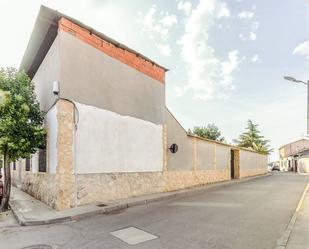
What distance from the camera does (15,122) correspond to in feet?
31.3

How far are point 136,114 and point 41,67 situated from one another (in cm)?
479

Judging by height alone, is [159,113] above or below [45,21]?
below

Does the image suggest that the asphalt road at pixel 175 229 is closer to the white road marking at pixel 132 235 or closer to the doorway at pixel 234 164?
the white road marking at pixel 132 235

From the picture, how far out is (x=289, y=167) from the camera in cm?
6850

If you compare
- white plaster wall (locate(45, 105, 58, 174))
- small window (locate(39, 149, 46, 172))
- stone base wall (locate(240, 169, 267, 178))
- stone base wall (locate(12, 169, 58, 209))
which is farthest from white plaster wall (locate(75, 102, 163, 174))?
stone base wall (locate(240, 169, 267, 178))

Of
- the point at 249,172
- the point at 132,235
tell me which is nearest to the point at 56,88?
the point at 132,235

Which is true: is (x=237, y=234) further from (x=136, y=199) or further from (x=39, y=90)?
(x=39, y=90)

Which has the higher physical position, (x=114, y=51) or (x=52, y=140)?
(x=114, y=51)

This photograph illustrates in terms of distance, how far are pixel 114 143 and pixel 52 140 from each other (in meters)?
2.45

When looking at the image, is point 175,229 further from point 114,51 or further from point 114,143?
point 114,51

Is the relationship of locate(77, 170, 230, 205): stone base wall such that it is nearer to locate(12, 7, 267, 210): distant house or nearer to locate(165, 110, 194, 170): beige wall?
locate(12, 7, 267, 210): distant house

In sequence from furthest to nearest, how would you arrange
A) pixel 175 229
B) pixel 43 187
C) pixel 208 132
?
1. pixel 208 132
2. pixel 43 187
3. pixel 175 229

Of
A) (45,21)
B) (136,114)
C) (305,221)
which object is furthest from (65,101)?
(305,221)

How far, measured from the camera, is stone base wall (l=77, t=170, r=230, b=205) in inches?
410
